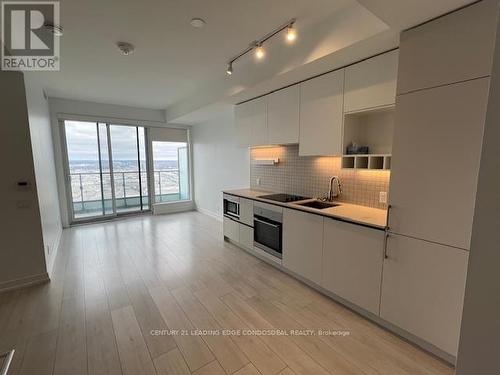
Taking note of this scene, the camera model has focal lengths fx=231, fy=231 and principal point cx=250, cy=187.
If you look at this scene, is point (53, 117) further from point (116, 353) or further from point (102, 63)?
point (116, 353)

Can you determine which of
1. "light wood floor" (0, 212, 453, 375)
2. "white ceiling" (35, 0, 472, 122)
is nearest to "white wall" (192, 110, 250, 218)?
"white ceiling" (35, 0, 472, 122)

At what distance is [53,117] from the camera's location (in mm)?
4891

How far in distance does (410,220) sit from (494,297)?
1419 millimetres

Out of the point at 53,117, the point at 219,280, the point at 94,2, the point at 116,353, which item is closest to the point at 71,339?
the point at 116,353

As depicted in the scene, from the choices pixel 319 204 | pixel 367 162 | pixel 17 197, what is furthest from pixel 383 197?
pixel 17 197

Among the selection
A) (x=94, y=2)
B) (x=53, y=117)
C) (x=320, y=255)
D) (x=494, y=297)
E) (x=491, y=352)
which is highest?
(x=94, y=2)

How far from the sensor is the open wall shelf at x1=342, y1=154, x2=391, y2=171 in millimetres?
2267

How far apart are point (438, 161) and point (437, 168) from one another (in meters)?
0.05

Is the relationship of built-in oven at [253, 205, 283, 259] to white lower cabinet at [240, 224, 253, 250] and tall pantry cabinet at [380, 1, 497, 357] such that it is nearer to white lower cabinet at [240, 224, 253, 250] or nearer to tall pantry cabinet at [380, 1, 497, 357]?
white lower cabinet at [240, 224, 253, 250]

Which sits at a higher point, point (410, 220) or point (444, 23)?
A: point (444, 23)

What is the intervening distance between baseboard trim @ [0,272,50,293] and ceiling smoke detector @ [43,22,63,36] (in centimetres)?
277

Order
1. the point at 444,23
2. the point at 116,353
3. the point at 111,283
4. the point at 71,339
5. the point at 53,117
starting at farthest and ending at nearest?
1. the point at 53,117
2. the point at 111,283
3. the point at 71,339
4. the point at 116,353
5. the point at 444,23

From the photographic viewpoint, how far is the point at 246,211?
11.9 ft

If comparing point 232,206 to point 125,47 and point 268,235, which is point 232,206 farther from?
point 125,47
